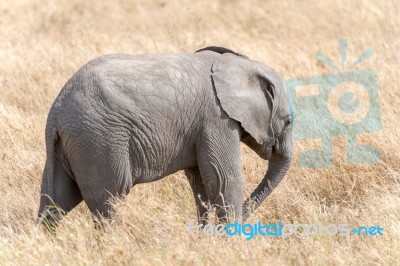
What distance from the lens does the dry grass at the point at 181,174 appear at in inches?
192

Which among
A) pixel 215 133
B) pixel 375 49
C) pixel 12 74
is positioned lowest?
pixel 375 49

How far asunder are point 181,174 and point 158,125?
5.33 ft

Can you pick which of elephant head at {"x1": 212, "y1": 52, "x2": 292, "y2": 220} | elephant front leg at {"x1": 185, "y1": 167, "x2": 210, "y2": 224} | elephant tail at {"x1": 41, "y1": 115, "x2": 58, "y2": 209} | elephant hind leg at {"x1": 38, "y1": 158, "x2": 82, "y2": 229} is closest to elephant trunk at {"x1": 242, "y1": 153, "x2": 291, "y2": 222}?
elephant head at {"x1": 212, "y1": 52, "x2": 292, "y2": 220}

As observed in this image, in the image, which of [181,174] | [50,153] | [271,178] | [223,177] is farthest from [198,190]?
[50,153]

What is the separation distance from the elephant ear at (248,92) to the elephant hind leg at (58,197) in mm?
1033

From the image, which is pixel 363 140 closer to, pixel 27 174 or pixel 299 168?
pixel 299 168

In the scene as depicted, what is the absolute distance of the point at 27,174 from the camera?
21.3 ft

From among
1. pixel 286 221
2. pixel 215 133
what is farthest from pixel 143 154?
pixel 286 221

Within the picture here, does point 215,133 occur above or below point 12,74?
above

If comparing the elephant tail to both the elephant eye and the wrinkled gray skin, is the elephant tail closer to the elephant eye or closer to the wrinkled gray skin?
the wrinkled gray skin

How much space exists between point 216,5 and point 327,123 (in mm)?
6452

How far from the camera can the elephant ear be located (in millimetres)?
5234

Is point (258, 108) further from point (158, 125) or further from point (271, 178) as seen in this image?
point (158, 125)

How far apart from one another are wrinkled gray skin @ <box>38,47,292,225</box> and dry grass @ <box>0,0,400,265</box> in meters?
0.28
